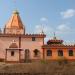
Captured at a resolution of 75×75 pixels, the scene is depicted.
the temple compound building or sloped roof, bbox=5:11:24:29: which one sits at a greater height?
sloped roof, bbox=5:11:24:29

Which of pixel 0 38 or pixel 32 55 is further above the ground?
pixel 0 38

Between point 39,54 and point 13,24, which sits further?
point 13,24

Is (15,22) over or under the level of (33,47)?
over

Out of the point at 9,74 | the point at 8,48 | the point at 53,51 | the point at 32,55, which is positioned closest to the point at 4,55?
the point at 8,48

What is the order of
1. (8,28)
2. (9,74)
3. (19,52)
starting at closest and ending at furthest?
(9,74) → (19,52) → (8,28)

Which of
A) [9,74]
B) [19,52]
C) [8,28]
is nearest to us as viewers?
[9,74]

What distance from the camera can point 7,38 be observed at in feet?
155

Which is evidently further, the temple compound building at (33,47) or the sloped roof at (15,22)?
the sloped roof at (15,22)

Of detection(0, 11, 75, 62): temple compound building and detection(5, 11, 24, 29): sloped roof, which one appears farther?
detection(5, 11, 24, 29): sloped roof

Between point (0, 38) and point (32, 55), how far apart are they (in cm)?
665

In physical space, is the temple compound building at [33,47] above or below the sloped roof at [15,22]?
below

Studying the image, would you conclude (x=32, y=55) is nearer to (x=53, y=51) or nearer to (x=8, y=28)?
(x=53, y=51)

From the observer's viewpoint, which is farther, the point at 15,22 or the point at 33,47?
the point at 15,22

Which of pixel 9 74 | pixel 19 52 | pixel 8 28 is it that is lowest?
pixel 9 74
